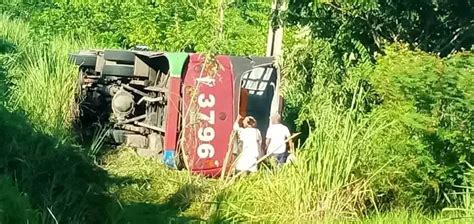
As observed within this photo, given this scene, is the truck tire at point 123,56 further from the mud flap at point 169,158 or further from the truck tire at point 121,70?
the mud flap at point 169,158

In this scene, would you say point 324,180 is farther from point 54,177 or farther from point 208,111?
point 208,111

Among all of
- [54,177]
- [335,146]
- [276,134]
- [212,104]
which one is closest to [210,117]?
[212,104]

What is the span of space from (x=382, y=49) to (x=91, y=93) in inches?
351

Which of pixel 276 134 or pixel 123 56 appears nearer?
pixel 276 134

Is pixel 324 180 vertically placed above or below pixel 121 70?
below

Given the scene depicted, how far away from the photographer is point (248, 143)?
17.7m

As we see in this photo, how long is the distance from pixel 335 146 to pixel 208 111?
23.2ft

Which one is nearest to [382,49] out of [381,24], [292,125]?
[381,24]

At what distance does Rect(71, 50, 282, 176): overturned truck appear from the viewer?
19000 mm

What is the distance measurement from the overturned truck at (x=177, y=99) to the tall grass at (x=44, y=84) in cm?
61

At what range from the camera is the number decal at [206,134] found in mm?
18984

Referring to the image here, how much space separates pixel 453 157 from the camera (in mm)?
11844

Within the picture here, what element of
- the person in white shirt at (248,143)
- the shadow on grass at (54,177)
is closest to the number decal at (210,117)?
the person in white shirt at (248,143)

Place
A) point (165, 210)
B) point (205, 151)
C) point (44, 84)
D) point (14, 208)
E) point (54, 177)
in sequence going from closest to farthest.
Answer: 1. point (14, 208)
2. point (54, 177)
3. point (165, 210)
4. point (205, 151)
5. point (44, 84)
